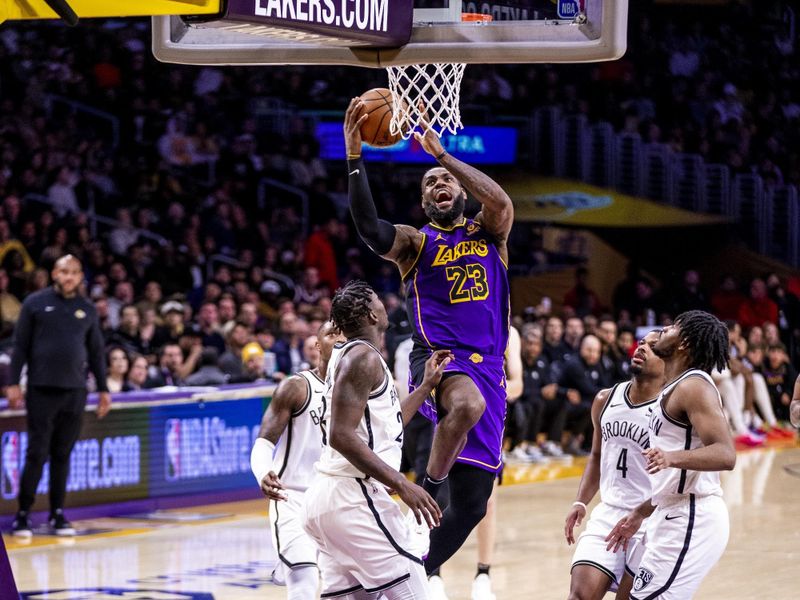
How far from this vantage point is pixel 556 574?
8711mm

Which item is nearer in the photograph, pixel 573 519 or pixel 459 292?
pixel 573 519

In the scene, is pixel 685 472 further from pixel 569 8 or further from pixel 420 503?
pixel 569 8

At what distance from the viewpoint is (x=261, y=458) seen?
589 cm

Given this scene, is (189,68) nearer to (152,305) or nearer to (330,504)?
(152,305)

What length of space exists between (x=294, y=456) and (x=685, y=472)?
6.02ft

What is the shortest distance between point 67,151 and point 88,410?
24.3 feet

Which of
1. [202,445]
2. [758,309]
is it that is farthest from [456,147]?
[202,445]

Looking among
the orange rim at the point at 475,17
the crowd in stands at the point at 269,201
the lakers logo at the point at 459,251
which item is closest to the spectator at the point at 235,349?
the crowd in stands at the point at 269,201

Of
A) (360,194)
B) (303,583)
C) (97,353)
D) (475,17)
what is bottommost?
(303,583)

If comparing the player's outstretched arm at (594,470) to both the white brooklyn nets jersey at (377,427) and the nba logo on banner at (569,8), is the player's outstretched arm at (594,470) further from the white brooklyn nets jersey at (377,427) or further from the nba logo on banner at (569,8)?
the nba logo on banner at (569,8)

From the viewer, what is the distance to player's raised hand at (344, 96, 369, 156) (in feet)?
19.3

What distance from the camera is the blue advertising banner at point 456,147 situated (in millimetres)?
20469

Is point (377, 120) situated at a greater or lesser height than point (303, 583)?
greater

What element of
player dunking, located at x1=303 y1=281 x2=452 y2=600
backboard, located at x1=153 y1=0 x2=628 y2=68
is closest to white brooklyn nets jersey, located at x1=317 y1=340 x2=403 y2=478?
player dunking, located at x1=303 y1=281 x2=452 y2=600
